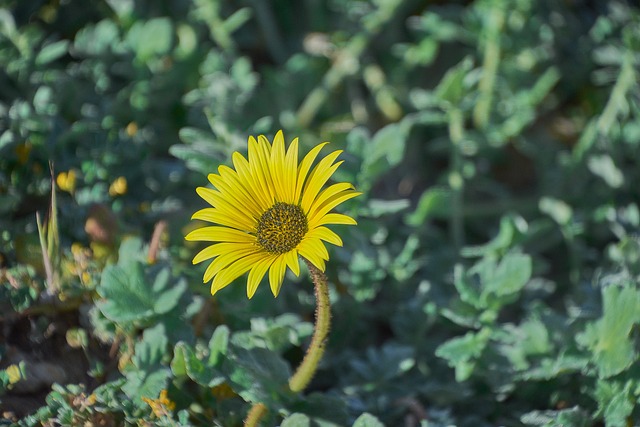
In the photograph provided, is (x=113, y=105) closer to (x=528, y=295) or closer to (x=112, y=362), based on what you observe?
(x=112, y=362)

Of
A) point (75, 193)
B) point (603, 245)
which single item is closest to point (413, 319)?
point (603, 245)

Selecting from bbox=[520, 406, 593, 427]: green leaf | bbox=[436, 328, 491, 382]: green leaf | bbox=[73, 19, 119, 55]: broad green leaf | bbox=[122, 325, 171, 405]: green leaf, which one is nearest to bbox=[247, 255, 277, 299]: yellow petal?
bbox=[122, 325, 171, 405]: green leaf

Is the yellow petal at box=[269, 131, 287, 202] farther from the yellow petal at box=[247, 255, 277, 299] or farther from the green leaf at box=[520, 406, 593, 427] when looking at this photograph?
the green leaf at box=[520, 406, 593, 427]

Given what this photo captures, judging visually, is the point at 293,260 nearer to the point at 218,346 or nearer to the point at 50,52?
the point at 218,346

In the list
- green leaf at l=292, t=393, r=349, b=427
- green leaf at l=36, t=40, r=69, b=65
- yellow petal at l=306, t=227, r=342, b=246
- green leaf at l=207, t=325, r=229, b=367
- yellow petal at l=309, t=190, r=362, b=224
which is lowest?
green leaf at l=292, t=393, r=349, b=427

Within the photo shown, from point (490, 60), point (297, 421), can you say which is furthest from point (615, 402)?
point (490, 60)

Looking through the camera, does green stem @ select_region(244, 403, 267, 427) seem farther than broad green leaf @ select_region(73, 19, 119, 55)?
No

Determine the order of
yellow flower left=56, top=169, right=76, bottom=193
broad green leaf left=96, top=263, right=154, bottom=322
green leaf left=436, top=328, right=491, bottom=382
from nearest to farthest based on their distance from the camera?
broad green leaf left=96, top=263, right=154, bottom=322, green leaf left=436, top=328, right=491, bottom=382, yellow flower left=56, top=169, right=76, bottom=193
